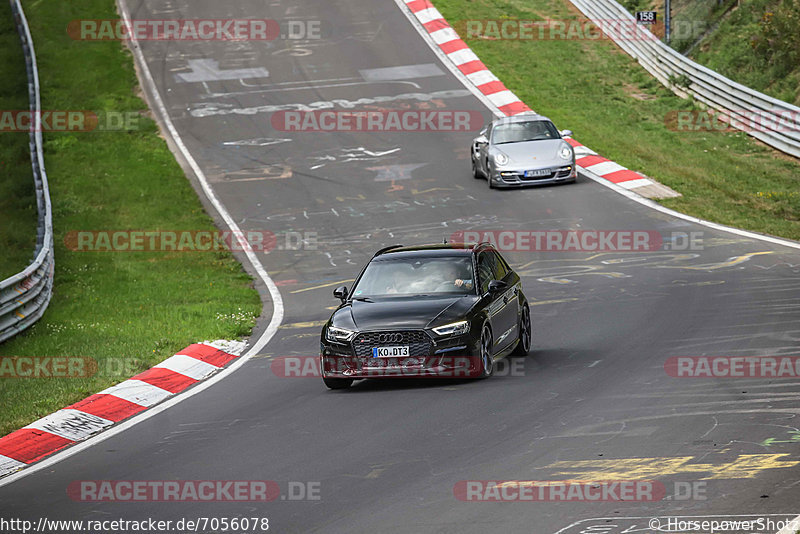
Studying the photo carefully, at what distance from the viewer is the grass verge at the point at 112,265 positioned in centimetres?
1470

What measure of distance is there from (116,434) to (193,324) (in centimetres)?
595

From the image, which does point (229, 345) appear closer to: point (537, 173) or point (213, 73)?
point (537, 173)

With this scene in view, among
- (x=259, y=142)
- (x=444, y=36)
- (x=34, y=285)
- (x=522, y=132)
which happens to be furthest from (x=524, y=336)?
(x=444, y=36)

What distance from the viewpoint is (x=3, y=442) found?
35.0ft

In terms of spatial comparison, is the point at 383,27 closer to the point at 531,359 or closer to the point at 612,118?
the point at 612,118

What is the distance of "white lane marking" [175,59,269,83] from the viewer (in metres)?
36.2

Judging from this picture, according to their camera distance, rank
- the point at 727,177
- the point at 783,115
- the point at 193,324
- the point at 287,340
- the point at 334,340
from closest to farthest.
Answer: the point at 334,340 → the point at 287,340 → the point at 193,324 → the point at 727,177 → the point at 783,115

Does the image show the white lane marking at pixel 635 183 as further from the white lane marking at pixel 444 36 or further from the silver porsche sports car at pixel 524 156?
the white lane marking at pixel 444 36

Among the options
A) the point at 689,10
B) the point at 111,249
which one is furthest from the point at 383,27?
the point at 111,249

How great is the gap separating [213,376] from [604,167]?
15.8m

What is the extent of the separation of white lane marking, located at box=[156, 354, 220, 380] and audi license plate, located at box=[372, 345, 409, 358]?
2928 mm

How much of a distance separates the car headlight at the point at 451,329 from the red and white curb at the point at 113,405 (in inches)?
131

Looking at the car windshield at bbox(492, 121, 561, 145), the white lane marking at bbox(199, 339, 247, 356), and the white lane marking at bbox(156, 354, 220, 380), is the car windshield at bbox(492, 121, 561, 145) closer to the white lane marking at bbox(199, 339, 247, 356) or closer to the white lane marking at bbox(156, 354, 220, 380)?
the white lane marking at bbox(199, 339, 247, 356)

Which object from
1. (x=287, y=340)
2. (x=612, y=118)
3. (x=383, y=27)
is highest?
(x=383, y=27)
